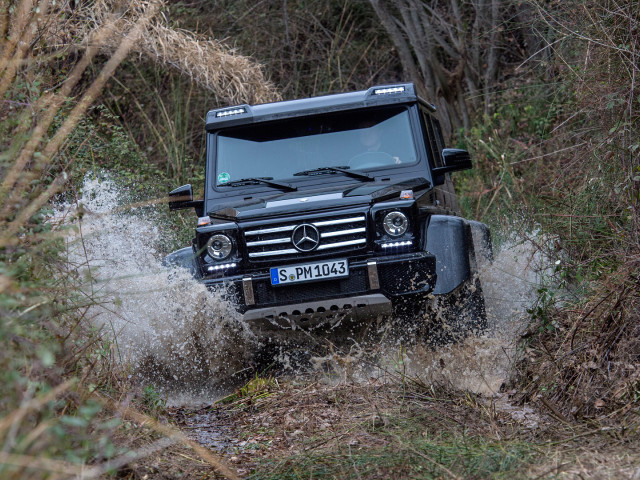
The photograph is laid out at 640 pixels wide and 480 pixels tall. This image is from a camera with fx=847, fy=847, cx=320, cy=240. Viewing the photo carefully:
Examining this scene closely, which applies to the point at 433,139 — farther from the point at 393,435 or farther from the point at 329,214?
the point at 393,435

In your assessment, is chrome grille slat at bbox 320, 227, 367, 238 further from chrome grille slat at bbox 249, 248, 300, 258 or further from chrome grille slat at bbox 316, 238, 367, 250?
chrome grille slat at bbox 249, 248, 300, 258

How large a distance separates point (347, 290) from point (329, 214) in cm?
52

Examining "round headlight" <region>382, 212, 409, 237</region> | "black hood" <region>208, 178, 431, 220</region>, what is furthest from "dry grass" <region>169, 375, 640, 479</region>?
"black hood" <region>208, 178, 431, 220</region>

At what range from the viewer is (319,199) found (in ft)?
19.2

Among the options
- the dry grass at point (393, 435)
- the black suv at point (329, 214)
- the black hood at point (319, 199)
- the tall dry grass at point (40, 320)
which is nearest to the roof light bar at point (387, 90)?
the black suv at point (329, 214)

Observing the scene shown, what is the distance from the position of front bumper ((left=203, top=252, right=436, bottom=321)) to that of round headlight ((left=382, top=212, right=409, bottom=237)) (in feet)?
0.57

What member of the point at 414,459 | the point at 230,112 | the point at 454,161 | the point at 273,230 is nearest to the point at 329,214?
the point at 273,230

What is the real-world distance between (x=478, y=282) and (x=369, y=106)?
5.36ft

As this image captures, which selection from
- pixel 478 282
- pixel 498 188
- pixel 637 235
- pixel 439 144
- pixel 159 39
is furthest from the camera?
pixel 159 39

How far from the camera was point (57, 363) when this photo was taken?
3.43 metres

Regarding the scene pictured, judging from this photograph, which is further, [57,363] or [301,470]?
[301,470]

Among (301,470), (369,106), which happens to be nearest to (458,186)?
(369,106)

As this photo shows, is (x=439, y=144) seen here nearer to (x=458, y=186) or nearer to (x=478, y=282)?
(x=478, y=282)

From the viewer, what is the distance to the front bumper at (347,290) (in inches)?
217
